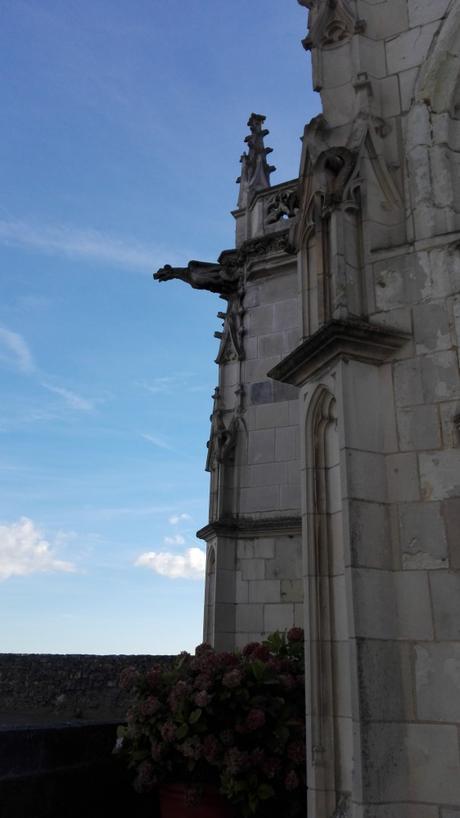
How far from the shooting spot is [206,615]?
340 inches

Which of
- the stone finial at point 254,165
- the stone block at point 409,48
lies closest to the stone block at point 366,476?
the stone block at point 409,48

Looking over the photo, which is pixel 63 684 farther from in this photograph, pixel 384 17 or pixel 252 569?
pixel 384 17

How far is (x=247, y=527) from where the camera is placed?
334 inches

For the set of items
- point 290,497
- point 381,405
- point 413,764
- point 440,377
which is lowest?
point 413,764

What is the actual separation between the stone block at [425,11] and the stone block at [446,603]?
3.59 m

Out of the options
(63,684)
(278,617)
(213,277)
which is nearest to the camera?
(278,617)

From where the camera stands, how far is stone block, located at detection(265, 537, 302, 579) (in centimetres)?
807

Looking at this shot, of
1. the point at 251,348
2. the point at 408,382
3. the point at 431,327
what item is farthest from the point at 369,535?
the point at 251,348

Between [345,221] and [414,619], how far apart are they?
235cm

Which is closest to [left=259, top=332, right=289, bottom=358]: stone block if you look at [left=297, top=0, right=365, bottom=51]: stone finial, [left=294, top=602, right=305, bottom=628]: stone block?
[left=294, top=602, right=305, bottom=628]: stone block

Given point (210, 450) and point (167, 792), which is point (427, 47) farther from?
point (210, 450)

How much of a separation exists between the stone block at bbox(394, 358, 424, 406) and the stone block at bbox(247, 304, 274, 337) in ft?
18.4

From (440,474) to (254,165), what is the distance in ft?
28.5

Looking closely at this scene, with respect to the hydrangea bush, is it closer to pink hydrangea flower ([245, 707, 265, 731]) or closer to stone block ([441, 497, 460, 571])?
pink hydrangea flower ([245, 707, 265, 731])
